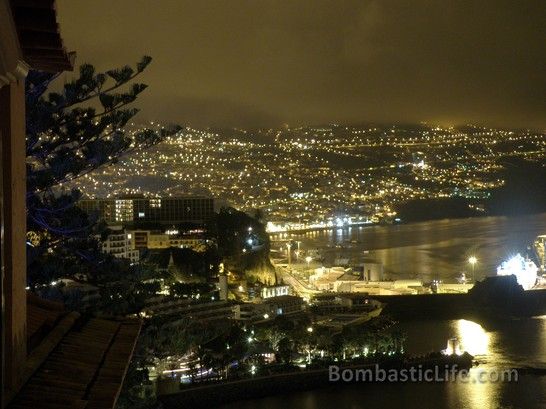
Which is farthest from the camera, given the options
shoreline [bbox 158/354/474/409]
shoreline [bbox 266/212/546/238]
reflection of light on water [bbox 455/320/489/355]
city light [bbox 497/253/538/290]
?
shoreline [bbox 266/212/546/238]

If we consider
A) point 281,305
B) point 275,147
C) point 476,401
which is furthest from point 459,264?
point 275,147

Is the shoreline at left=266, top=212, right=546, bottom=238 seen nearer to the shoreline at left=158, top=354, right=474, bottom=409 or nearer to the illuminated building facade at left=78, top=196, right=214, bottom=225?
the illuminated building facade at left=78, top=196, right=214, bottom=225

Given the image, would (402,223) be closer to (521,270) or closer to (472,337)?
(521,270)

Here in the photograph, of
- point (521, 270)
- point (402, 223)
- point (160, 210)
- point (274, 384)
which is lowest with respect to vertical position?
point (274, 384)

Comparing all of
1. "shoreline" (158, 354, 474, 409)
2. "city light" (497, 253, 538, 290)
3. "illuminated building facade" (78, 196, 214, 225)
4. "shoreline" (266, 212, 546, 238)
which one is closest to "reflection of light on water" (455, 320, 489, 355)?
"shoreline" (158, 354, 474, 409)

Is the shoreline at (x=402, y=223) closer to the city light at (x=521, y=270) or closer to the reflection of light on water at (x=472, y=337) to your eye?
the city light at (x=521, y=270)

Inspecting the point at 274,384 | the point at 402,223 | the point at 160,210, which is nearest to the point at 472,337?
the point at 274,384

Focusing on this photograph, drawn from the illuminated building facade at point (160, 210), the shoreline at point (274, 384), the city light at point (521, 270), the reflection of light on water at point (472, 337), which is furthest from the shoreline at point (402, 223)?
the shoreline at point (274, 384)

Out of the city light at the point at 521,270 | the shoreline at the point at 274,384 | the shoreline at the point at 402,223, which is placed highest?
the shoreline at the point at 402,223
